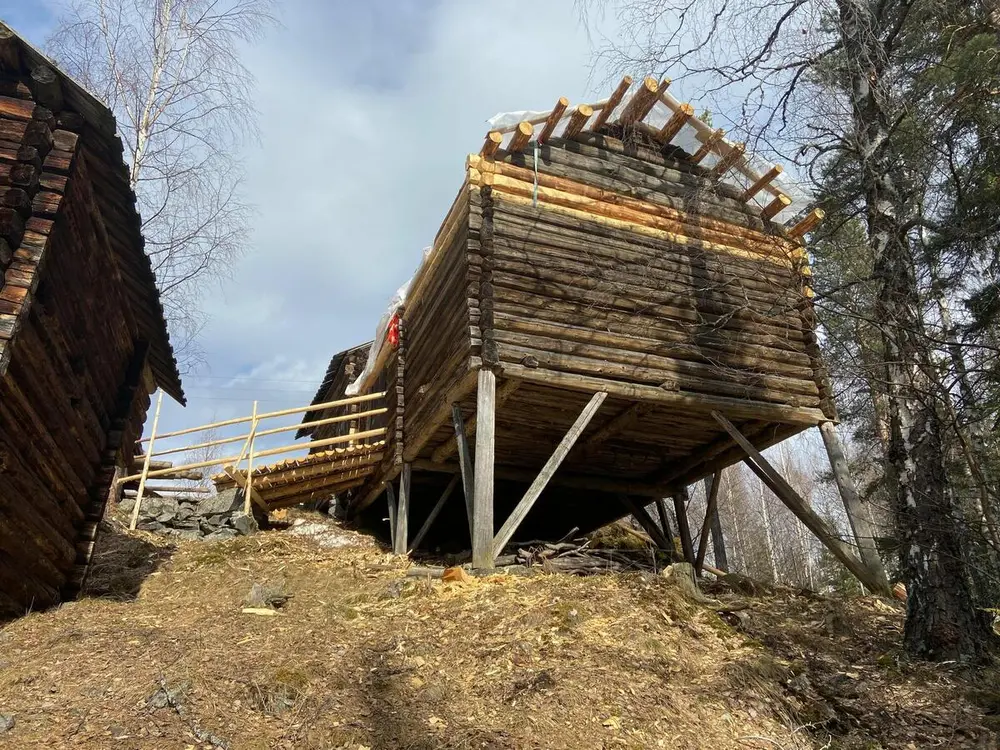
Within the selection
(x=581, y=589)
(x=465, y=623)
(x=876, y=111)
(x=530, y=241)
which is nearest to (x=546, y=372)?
(x=530, y=241)

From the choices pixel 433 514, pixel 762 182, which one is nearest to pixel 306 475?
pixel 433 514

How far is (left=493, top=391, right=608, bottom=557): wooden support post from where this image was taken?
8.68m

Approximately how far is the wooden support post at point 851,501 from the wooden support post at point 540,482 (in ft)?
12.5

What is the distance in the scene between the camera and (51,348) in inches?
300

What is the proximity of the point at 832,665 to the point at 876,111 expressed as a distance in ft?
16.9

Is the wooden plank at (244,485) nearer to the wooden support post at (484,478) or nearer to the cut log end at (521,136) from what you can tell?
the wooden support post at (484,478)

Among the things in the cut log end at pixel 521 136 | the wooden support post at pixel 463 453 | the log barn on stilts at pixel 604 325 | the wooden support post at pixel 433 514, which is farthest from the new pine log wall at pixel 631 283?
the wooden support post at pixel 433 514

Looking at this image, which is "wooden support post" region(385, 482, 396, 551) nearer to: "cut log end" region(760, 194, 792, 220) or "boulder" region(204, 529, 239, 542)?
"boulder" region(204, 529, 239, 542)

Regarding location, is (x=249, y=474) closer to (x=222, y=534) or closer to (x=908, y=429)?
(x=222, y=534)

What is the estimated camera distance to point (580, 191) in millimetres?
11242

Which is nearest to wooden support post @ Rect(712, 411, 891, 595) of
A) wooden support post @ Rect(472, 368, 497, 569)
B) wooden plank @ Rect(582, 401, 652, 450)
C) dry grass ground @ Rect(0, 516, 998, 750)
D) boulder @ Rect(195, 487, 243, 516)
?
wooden plank @ Rect(582, 401, 652, 450)

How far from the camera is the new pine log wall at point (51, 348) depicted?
21.9ft

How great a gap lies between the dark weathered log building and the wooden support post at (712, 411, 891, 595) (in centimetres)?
865

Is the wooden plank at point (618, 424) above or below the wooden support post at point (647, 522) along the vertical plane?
above
